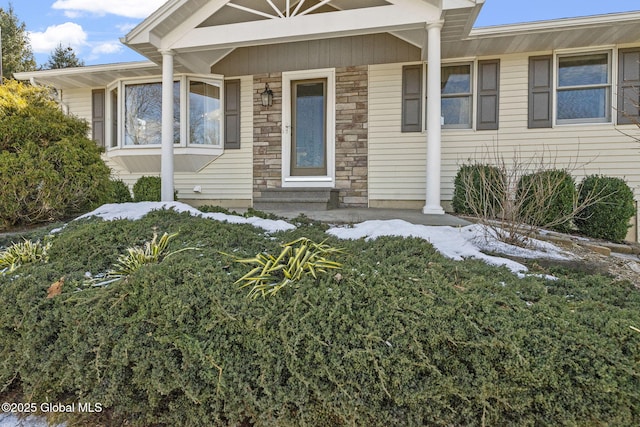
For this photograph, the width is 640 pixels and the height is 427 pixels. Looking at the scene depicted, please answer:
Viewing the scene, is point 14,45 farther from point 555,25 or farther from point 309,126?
point 555,25

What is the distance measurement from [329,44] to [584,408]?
6222 millimetres

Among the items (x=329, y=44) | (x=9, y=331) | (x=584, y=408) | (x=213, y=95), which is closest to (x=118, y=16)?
(x=213, y=95)

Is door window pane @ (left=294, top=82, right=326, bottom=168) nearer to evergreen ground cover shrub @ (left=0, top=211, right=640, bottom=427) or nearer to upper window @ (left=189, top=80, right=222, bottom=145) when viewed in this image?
upper window @ (left=189, top=80, right=222, bottom=145)

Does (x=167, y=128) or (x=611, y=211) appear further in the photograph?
(x=167, y=128)

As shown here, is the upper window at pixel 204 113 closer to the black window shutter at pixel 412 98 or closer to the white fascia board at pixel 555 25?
the black window shutter at pixel 412 98

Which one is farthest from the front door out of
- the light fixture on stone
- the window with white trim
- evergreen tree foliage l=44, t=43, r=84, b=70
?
evergreen tree foliage l=44, t=43, r=84, b=70

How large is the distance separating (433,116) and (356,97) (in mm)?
1825

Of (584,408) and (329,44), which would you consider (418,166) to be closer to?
(329,44)

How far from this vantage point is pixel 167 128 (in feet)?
19.2

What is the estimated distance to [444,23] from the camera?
485 centimetres

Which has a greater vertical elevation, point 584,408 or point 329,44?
point 329,44

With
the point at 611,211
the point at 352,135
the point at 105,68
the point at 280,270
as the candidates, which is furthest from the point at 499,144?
the point at 105,68

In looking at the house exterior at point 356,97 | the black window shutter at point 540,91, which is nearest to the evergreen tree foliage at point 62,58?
the house exterior at point 356,97

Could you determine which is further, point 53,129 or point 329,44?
point 329,44
